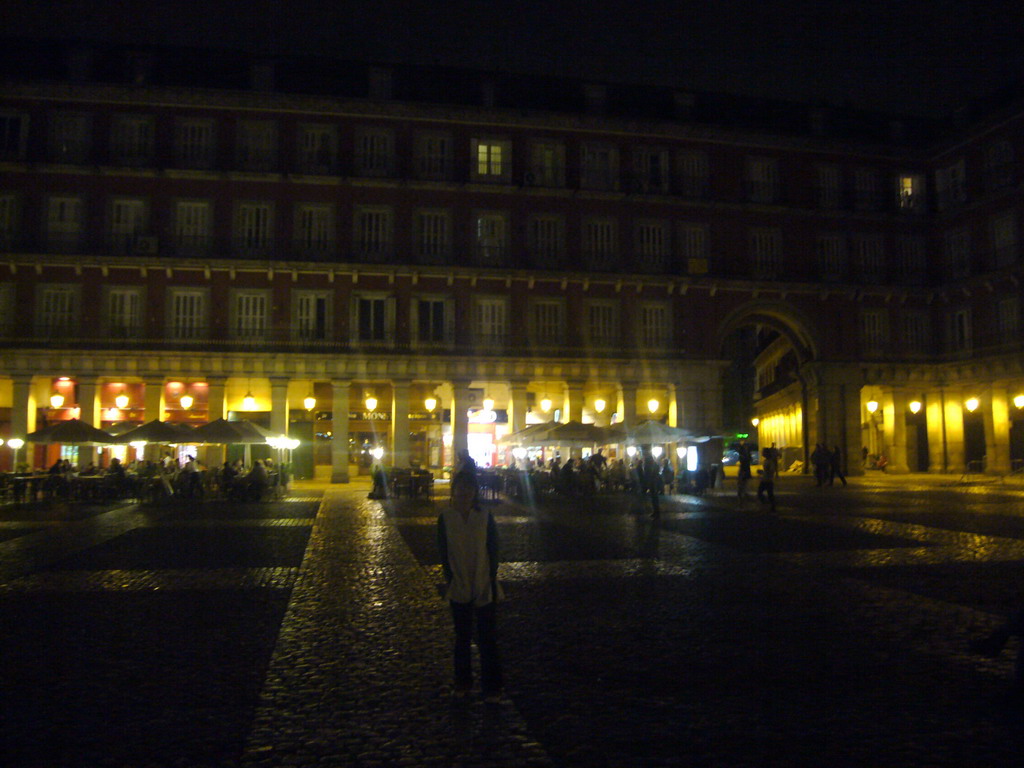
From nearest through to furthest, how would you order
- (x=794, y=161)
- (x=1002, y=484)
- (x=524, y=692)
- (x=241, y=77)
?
(x=524, y=692)
(x=1002, y=484)
(x=241, y=77)
(x=794, y=161)

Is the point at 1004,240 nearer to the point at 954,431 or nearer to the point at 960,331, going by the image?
the point at 960,331

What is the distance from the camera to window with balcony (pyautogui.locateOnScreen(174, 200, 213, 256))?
37.1 meters

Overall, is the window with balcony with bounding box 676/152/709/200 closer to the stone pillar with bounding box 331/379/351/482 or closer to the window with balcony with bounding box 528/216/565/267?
the window with balcony with bounding box 528/216/565/267

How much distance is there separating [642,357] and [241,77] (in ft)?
68.0

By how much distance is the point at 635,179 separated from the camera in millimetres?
40219

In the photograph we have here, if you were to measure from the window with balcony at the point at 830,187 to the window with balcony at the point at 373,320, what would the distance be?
20355mm

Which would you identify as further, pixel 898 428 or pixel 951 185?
pixel 898 428

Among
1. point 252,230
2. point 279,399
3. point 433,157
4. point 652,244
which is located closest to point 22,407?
point 279,399

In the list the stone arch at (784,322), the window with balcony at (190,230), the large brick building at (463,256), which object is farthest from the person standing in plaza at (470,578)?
the stone arch at (784,322)

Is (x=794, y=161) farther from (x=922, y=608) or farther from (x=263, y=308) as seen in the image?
(x=922, y=608)

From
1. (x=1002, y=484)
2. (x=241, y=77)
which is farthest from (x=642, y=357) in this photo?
(x=241, y=77)

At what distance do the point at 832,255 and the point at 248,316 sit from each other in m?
26.1

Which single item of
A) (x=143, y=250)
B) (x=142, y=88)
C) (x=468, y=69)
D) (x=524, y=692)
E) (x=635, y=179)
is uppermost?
(x=468, y=69)

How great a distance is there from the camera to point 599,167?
131 feet
